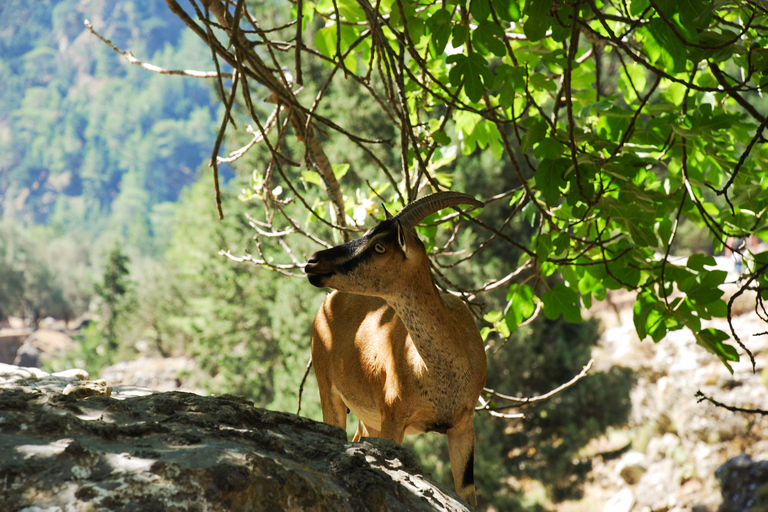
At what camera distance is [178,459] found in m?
1.34

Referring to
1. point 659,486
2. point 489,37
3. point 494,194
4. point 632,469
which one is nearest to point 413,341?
point 489,37

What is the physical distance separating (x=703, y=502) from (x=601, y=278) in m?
13.8

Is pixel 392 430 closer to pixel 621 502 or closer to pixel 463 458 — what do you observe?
pixel 463 458

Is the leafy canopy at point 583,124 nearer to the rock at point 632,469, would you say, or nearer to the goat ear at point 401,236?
the goat ear at point 401,236

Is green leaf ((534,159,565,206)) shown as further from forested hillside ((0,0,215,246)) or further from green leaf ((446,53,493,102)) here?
forested hillside ((0,0,215,246))

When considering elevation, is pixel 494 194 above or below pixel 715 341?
above

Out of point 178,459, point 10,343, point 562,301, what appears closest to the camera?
point 178,459

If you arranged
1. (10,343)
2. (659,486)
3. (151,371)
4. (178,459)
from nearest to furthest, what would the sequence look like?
(178,459) < (659,486) < (151,371) < (10,343)

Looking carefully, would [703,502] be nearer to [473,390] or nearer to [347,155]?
[347,155]

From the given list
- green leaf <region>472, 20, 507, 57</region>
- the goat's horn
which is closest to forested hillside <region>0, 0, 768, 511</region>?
green leaf <region>472, 20, 507, 57</region>

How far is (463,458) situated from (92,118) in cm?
14224

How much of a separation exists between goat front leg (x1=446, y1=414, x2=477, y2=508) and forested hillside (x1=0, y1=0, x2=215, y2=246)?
116m

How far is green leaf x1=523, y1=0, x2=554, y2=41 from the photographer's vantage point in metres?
2.20

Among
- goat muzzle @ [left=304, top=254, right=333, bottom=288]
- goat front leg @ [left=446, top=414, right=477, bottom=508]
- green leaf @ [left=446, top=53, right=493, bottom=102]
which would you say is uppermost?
green leaf @ [left=446, top=53, right=493, bottom=102]
